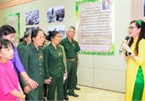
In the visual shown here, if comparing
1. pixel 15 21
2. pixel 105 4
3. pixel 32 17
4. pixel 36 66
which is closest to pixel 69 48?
pixel 105 4

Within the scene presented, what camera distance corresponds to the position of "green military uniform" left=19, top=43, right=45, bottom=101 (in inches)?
78.6

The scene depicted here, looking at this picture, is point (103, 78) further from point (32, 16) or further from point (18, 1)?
point (18, 1)

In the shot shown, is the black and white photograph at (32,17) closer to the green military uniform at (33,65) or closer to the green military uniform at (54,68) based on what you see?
the green military uniform at (54,68)

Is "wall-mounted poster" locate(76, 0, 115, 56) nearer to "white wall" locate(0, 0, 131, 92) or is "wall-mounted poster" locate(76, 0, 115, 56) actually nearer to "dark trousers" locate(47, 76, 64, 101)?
"white wall" locate(0, 0, 131, 92)

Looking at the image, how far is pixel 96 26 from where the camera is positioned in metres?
3.86

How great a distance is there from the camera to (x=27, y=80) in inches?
71.9

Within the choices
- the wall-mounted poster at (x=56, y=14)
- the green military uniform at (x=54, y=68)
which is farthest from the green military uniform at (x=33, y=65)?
the wall-mounted poster at (x=56, y=14)

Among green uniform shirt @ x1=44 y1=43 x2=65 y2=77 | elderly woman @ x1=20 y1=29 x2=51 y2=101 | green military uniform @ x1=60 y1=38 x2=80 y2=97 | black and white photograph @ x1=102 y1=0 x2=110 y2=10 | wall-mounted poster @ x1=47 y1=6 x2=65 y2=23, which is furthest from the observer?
wall-mounted poster @ x1=47 y1=6 x2=65 y2=23

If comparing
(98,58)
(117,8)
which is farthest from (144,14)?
(98,58)

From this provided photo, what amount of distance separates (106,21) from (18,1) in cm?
352

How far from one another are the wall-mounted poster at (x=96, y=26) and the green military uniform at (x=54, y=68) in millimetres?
1465

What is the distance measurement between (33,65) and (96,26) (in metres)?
2.23

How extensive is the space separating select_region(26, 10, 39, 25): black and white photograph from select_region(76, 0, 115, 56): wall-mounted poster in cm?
158

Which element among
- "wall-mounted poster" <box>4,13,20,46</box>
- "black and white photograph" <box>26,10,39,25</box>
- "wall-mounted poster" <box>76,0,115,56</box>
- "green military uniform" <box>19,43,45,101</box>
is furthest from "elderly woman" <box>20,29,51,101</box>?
"wall-mounted poster" <box>4,13,20,46</box>
